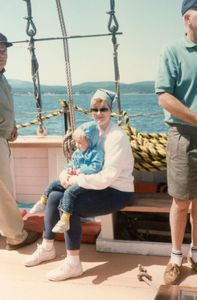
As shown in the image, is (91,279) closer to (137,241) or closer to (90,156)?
(137,241)

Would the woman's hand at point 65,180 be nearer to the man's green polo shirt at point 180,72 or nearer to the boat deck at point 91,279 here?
the boat deck at point 91,279

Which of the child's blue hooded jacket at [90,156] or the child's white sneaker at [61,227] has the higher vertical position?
the child's blue hooded jacket at [90,156]

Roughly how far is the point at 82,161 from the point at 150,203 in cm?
49

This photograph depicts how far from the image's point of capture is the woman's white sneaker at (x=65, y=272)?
6.86ft

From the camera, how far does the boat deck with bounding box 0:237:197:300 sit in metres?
1.95

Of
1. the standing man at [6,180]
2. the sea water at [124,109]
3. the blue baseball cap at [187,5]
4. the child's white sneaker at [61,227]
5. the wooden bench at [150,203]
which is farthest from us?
the sea water at [124,109]

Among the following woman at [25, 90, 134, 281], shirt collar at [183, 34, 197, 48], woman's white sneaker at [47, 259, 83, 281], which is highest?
shirt collar at [183, 34, 197, 48]

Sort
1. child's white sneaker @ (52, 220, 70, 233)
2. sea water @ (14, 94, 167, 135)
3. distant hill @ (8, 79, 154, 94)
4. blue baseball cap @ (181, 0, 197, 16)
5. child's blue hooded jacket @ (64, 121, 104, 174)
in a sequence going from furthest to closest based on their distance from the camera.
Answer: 1. distant hill @ (8, 79, 154, 94)
2. sea water @ (14, 94, 167, 135)
3. child's blue hooded jacket @ (64, 121, 104, 174)
4. child's white sneaker @ (52, 220, 70, 233)
5. blue baseball cap @ (181, 0, 197, 16)

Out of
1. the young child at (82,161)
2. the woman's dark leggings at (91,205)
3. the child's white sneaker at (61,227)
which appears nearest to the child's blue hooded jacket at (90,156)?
the young child at (82,161)

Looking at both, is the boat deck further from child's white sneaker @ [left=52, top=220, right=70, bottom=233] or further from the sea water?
the sea water

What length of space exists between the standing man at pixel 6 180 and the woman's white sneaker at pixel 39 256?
24 centimetres

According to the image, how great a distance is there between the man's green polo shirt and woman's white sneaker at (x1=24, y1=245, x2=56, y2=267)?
1.14 metres

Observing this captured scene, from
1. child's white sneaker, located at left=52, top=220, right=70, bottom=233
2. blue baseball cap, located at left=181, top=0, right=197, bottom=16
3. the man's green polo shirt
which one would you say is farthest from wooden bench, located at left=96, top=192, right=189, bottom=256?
blue baseball cap, located at left=181, top=0, right=197, bottom=16

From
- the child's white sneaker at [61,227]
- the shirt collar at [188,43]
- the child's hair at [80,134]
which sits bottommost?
the child's white sneaker at [61,227]
